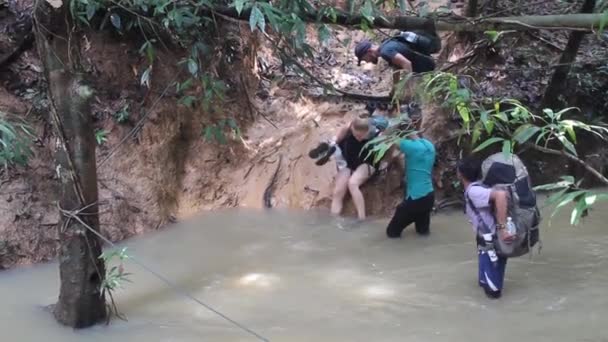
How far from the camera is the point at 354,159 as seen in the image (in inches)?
285

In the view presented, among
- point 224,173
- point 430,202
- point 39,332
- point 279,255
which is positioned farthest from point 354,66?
point 39,332

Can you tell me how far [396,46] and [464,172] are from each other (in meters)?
3.03

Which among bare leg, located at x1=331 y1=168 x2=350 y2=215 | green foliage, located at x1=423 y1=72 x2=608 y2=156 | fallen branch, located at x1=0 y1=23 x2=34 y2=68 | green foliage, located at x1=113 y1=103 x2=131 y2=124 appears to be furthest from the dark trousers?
fallen branch, located at x1=0 y1=23 x2=34 y2=68

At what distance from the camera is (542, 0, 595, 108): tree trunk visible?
746cm

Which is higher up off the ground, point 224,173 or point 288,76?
point 288,76

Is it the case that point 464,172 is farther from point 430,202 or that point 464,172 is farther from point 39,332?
point 39,332

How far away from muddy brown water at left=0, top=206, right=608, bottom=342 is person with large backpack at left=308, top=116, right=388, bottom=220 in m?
0.39

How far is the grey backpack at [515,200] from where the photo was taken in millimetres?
4883

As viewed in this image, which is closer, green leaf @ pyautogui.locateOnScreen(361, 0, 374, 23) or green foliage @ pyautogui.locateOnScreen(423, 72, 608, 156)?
green foliage @ pyautogui.locateOnScreen(423, 72, 608, 156)

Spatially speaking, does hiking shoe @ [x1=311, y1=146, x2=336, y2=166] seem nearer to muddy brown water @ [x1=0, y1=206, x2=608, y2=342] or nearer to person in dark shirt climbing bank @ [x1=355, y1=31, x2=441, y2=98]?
muddy brown water @ [x1=0, y1=206, x2=608, y2=342]

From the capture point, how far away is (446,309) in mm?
4945

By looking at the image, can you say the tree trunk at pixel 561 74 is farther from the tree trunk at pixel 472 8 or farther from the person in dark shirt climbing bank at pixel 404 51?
the person in dark shirt climbing bank at pixel 404 51

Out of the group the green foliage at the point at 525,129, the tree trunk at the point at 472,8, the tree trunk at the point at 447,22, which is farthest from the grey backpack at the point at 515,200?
the tree trunk at the point at 472,8

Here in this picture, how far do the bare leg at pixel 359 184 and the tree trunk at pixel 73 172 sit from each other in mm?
3247
